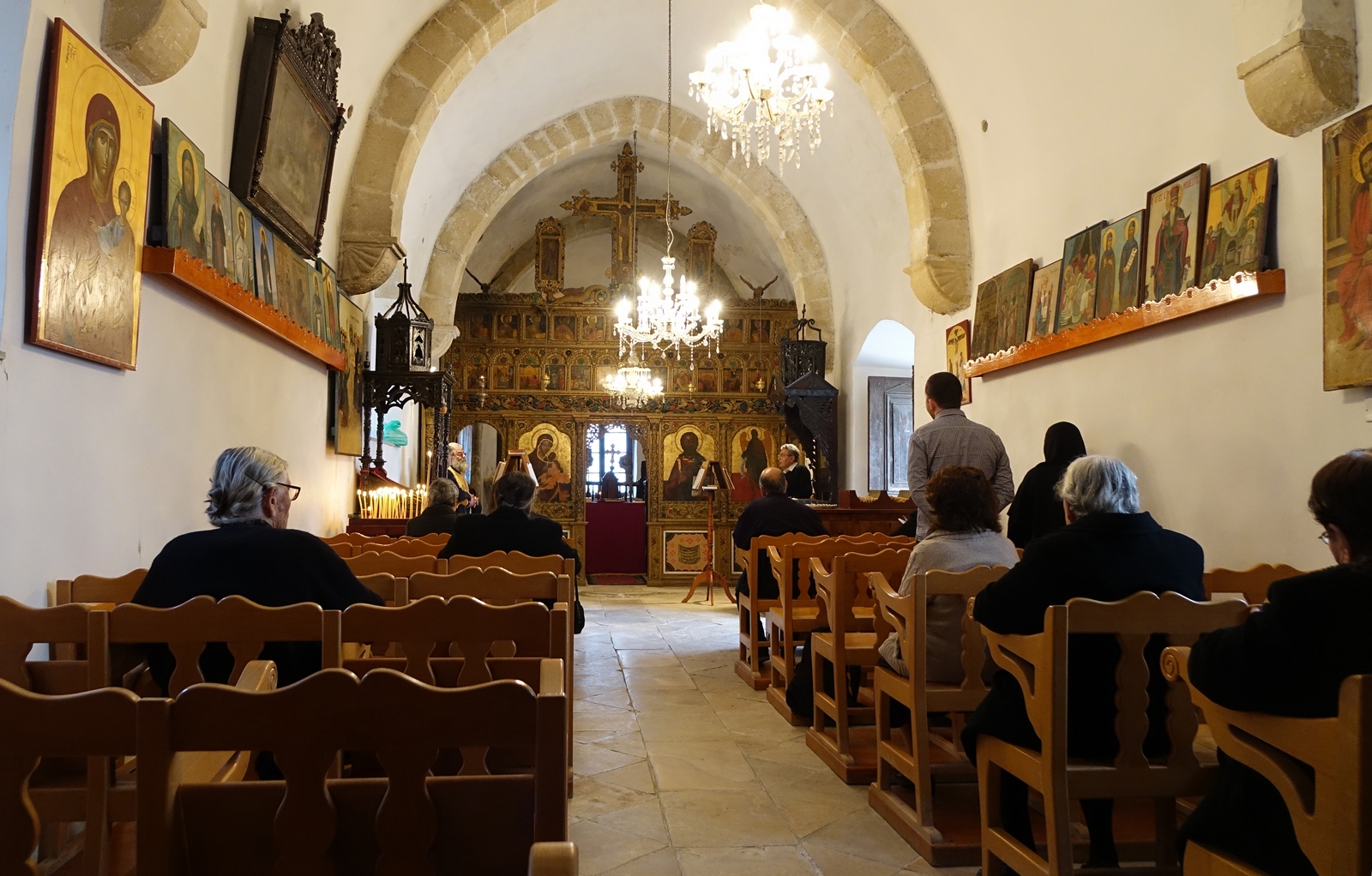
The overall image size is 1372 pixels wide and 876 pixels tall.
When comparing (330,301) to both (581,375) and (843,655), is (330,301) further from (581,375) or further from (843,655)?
(581,375)

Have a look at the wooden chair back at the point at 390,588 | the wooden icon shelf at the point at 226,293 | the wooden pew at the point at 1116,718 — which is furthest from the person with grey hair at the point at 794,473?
the wooden pew at the point at 1116,718

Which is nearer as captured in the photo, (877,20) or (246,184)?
(246,184)

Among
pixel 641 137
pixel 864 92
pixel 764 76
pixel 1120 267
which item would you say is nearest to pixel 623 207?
pixel 641 137

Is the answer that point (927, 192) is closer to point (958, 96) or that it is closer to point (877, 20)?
point (958, 96)

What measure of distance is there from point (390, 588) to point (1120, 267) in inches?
195

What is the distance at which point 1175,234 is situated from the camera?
18.1 feet

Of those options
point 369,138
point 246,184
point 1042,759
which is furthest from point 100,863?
point 369,138

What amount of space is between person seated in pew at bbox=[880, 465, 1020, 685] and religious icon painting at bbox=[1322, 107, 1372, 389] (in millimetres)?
1646

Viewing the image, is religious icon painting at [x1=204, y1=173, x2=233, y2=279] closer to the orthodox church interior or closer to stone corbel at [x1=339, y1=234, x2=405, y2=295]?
the orthodox church interior

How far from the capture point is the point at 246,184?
18.6 ft

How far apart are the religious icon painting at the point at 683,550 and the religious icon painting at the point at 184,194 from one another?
9595 mm

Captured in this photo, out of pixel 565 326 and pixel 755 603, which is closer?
pixel 755 603

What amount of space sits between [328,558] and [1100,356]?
5.20 metres

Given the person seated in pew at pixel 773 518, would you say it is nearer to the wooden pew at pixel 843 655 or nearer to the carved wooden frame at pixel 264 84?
the wooden pew at pixel 843 655
